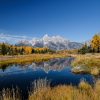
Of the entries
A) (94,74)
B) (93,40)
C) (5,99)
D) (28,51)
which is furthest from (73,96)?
(28,51)

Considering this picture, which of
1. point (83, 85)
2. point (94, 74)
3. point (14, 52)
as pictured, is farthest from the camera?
point (14, 52)

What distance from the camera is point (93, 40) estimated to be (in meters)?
83.4

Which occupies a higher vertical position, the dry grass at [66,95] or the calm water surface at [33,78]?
the dry grass at [66,95]

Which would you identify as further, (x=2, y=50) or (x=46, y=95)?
(x=2, y=50)

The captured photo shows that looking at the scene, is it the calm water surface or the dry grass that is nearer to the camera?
the dry grass

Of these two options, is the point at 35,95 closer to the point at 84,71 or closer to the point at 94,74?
the point at 94,74

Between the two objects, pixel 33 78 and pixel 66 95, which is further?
pixel 33 78

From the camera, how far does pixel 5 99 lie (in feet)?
35.0

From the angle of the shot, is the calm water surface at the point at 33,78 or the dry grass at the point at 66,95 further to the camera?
the calm water surface at the point at 33,78

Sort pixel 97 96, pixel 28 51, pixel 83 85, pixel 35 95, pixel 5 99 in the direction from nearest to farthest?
pixel 5 99
pixel 97 96
pixel 35 95
pixel 83 85
pixel 28 51

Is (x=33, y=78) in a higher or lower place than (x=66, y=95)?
lower

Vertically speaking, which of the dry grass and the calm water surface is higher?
the dry grass

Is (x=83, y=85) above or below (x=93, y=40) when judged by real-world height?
below

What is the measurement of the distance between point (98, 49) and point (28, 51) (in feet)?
293
